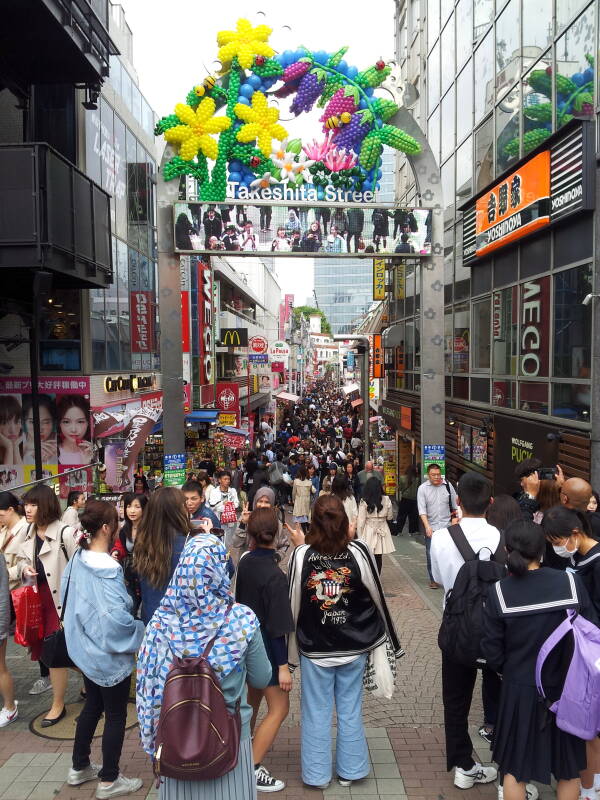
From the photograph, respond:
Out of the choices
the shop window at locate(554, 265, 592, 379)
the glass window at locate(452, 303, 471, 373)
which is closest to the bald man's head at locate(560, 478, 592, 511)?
the shop window at locate(554, 265, 592, 379)

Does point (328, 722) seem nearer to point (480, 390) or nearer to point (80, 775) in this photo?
point (80, 775)

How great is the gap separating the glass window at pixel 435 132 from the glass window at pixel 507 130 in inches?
196

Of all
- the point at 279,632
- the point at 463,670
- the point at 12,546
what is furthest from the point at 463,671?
the point at 12,546

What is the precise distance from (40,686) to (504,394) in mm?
9049

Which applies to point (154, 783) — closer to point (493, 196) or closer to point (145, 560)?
point (145, 560)

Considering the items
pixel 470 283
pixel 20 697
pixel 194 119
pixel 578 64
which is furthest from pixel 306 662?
pixel 470 283

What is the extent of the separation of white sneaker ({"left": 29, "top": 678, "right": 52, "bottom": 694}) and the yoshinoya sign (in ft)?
26.3

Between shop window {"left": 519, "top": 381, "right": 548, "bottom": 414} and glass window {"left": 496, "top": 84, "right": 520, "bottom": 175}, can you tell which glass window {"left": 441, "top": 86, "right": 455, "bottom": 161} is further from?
shop window {"left": 519, "top": 381, "right": 548, "bottom": 414}

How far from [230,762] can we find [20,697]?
12.2 ft

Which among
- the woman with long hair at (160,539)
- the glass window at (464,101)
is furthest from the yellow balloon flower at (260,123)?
the woman with long hair at (160,539)

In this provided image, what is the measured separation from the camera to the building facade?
8781mm

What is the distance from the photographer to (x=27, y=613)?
16.6 ft

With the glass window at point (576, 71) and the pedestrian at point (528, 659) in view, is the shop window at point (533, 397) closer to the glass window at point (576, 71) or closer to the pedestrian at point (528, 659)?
the glass window at point (576, 71)

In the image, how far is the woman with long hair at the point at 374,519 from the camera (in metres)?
8.91
